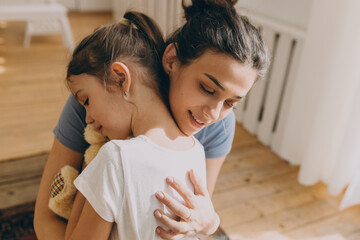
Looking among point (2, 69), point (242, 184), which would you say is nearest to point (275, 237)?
point (242, 184)

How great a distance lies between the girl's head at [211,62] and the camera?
0.71m

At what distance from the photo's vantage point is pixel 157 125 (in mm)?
754

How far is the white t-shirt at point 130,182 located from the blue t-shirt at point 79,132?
350 mm

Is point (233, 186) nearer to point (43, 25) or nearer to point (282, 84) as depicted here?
point (282, 84)

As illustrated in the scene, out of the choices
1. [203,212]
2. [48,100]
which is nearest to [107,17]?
[48,100]

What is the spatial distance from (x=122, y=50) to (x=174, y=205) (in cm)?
37

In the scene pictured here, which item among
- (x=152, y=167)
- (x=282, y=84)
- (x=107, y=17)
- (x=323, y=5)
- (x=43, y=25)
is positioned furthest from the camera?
(x=107, y=17)

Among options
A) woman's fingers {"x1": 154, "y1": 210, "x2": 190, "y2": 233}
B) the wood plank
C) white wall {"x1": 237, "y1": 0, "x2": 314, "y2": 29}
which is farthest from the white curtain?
the wood plank

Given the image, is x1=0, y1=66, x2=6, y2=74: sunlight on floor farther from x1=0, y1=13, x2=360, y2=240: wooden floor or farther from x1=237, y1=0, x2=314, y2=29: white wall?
x1=237, y1=0, x2=314, y2=29: white wall

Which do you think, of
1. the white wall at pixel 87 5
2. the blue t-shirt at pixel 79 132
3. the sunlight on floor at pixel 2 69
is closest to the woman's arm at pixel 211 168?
the blue t-shirt at pixel 79 132

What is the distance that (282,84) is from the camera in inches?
84.5

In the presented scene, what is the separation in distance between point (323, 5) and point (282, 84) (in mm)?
587

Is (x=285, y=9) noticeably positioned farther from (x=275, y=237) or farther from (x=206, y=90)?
(x=206, y=90)

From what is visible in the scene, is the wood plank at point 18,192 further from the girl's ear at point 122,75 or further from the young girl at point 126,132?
the girl's ear at point 122,75
